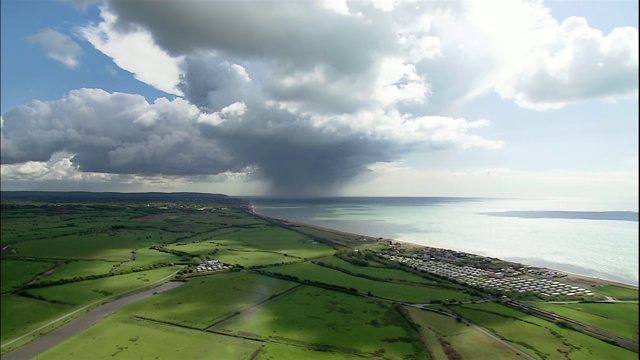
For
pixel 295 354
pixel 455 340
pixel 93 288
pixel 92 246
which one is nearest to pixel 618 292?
pixel 455 340

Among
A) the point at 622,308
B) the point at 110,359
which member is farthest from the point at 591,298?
the point at 110,359

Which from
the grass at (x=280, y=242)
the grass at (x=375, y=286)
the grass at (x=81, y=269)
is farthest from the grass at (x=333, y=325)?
the grass at (x=81, y=269)

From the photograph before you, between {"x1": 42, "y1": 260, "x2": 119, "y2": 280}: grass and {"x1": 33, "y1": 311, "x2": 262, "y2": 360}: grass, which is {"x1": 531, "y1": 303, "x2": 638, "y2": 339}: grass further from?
{"x1": 42, "y1": 260, "x2": 119, "y2": 280}: grass

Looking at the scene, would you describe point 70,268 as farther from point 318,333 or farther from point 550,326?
point 550,326

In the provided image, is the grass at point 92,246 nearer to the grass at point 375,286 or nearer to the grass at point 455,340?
the grass at point 375,286

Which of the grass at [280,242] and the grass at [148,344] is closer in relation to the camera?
the grass at [148,344]

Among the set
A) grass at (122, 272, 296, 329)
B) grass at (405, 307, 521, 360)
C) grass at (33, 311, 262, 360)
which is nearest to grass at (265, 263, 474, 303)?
grass at (122, 272, 296, 329)
